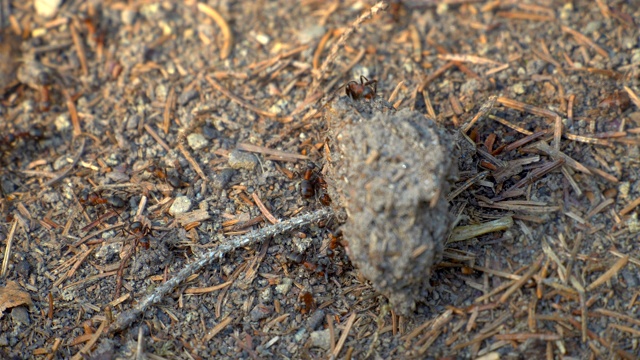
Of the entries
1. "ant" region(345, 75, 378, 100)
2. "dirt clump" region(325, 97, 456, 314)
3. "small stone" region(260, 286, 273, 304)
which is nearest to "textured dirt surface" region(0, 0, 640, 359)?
"small stone" region(260, 286, 273, 304)

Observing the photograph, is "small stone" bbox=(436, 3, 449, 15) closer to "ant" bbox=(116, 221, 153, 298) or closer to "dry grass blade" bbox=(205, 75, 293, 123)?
"dry grass blade" bbox=(205, 75, 293, 123)

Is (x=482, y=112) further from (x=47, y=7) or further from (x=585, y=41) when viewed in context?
(x=47, y=7)

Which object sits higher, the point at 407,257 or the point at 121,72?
the point at 121,72

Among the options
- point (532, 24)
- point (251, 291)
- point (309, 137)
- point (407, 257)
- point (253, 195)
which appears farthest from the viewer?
point (532, 24)

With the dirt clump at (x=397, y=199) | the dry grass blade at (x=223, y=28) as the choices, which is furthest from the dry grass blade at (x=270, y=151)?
the dry grass blade at (x=223, y=28)

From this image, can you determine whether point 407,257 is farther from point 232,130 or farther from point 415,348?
point 232,130

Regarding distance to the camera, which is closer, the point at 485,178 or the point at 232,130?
the point at 485,178

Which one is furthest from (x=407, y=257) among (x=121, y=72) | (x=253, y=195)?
(x=121, y=72)
